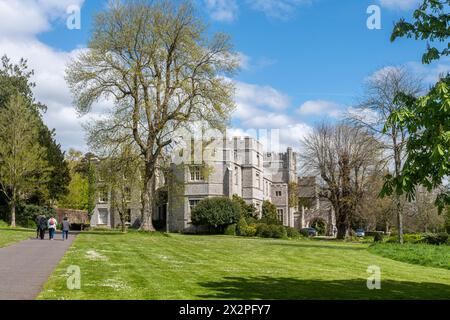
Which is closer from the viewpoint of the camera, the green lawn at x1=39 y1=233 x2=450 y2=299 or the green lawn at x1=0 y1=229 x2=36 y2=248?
the green lawn at x1=39 y1=233 x2=450 y2=299

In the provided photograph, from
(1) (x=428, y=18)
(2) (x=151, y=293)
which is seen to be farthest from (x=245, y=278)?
(1) (x=428, y=18)

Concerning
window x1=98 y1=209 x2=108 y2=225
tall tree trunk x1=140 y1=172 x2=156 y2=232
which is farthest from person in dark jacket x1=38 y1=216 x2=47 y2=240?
window x1=98 y1=209 x2=108 y2=225

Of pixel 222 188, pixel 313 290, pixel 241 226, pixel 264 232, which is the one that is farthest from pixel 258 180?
pixel 313 290

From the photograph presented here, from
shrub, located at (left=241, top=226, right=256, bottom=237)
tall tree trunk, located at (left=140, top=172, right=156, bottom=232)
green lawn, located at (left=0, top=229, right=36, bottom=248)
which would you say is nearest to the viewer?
green lawn, located at (left=0, top=229, right=36, bottom=248)

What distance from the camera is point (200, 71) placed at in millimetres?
40781

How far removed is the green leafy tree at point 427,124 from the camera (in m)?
9.42

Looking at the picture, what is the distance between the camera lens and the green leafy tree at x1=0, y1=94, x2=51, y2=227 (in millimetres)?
49594

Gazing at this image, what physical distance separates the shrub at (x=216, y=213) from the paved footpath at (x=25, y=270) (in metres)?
30.5

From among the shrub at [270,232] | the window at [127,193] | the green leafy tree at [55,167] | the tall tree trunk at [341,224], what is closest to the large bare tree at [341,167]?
the tall tree trunk at [341,224]

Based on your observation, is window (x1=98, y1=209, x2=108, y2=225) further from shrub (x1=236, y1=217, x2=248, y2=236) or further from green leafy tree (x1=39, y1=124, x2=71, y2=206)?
shrub (x1=236, y1=217, x2=248, y2=236)

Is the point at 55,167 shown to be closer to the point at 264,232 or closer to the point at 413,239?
the point at 264,232

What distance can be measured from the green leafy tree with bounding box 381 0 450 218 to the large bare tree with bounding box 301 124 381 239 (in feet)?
134

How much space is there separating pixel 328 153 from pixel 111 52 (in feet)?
84.2

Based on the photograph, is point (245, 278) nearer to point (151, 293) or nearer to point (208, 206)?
point (151, 293)
